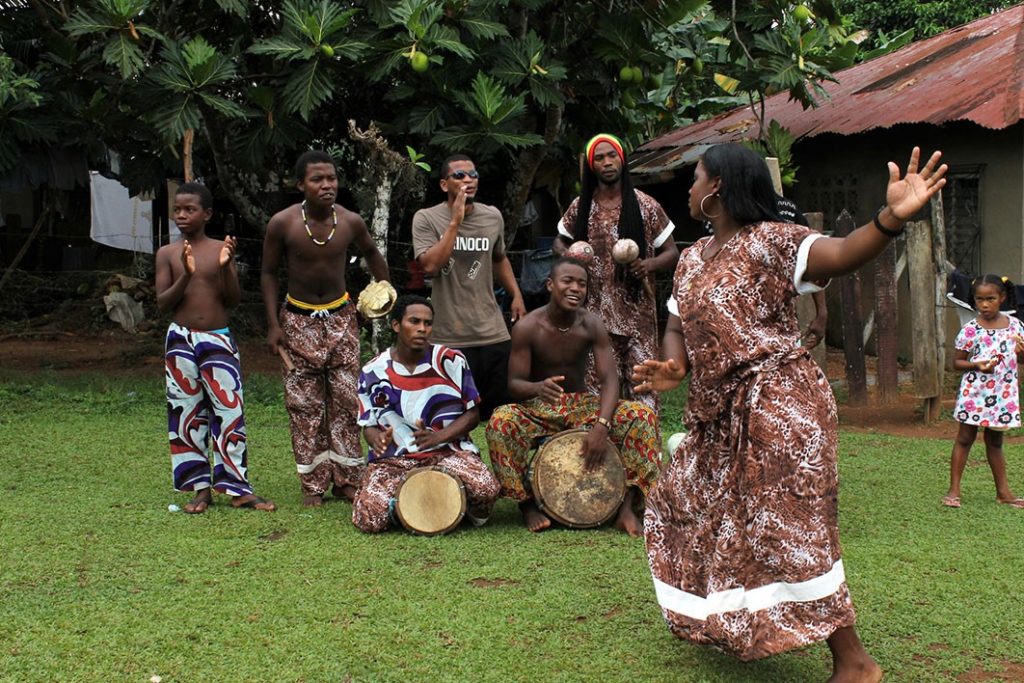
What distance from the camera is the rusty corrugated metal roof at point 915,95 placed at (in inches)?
431

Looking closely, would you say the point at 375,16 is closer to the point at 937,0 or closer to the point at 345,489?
the point at 345,489

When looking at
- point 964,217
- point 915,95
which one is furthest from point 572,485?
point 915,95

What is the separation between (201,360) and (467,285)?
1483 mm

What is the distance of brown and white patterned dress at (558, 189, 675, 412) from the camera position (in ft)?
20.1

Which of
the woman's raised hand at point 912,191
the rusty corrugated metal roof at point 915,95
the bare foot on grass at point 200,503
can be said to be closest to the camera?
the woman's raised hand at point 912,191

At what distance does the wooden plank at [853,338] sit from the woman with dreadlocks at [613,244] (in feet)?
11.3

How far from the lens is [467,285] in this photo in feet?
20.4

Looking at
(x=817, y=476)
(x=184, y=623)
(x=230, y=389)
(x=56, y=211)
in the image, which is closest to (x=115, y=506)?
(x=230, y=389)

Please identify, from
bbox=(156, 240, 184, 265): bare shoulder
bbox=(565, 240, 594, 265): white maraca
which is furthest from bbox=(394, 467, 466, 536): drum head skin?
Answer: bbox=(156, 240, 184, 265): bare shoulder

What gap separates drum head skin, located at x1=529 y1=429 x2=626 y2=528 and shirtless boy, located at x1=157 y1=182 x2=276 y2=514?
1.57 m

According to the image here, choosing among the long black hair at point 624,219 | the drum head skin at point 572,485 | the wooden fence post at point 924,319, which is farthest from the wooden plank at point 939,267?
the drum head skin at point 572,485

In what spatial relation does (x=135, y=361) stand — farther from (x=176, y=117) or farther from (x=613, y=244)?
(x=613, y=244)

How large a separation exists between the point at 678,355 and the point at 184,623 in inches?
82.0

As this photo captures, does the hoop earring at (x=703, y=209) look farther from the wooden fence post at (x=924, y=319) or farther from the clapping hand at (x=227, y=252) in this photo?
the wooden fence post at (x=924, y=319)
